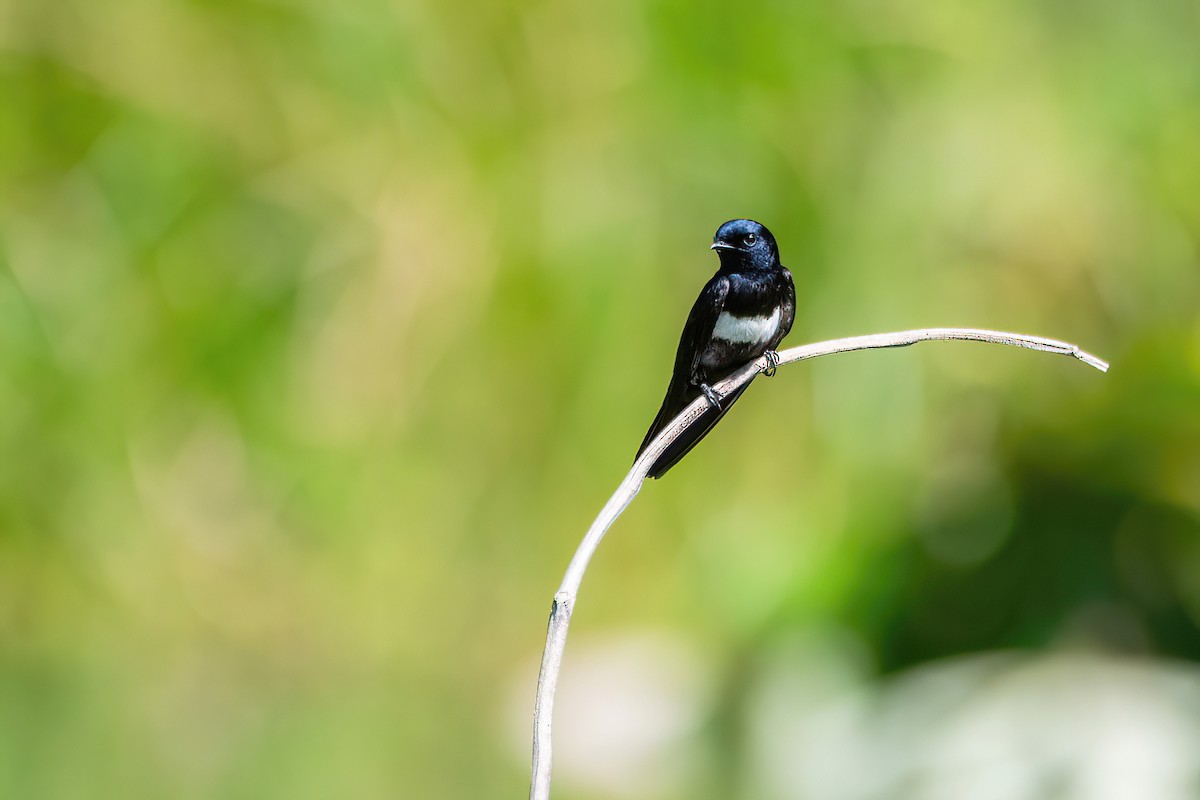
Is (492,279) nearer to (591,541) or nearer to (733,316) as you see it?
(733,316)

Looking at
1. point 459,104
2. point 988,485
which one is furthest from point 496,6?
point 988,485

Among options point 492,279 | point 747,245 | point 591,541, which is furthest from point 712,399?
point 492,279

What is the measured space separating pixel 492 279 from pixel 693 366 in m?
2.50

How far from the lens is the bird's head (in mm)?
1773

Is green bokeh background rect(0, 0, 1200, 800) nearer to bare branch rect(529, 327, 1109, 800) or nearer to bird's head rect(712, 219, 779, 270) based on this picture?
bird's head rect(712, 219, 779, 270)

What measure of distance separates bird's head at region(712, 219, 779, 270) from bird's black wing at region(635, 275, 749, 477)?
4cm

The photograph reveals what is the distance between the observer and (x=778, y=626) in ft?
11.4

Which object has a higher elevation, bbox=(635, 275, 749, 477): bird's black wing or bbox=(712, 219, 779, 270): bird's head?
bbox=(712, 219, 779, 270): bird's head

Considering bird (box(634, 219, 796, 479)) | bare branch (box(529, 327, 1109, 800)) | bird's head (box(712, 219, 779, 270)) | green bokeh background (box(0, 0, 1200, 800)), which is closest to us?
bare branch (box(529, 327, 1109, 800))

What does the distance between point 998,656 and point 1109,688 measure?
10.1 inches

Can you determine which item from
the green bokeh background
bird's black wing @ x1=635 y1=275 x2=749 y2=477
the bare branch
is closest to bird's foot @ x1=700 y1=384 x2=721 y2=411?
bird's black wing @ x1=635 y1=275 x2=749 y2=477

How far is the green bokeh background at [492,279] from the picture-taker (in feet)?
12.3

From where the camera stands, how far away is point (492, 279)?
407 cm

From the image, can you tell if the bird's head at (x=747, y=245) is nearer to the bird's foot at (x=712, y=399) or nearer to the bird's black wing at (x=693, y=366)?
the bird's black wing at (x=693, y=366)
